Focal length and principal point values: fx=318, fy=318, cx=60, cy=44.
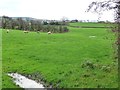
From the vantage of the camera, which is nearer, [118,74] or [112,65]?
[118,74]

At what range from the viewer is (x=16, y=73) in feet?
93.2

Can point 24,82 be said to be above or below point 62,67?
below

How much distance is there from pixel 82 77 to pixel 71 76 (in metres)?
1.01

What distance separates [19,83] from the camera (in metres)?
24.2

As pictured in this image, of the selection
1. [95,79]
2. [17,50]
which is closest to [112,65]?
[95,79]

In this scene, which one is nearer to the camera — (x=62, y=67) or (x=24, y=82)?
(x=24, y=82)

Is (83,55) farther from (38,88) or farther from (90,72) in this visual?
(38,88)

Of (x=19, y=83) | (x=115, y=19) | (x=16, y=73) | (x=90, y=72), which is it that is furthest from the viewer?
(x=16, y=73)

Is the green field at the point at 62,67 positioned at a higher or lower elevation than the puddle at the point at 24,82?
higher

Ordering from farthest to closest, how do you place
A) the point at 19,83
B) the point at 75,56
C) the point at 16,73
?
the point at 75,56 < the point at 16,73 < the point at 19,83

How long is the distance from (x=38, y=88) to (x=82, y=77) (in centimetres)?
392

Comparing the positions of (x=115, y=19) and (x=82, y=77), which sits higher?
(x=115, y=19)

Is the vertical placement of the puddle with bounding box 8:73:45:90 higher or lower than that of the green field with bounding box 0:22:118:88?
lower

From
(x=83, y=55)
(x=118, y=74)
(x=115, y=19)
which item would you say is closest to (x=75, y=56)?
(x=83, y=55)
